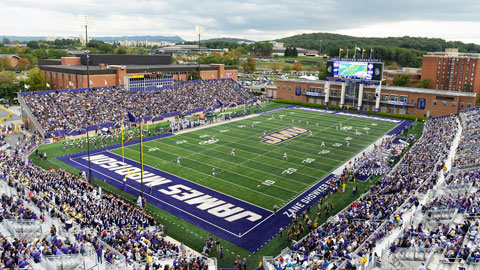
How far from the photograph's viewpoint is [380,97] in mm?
60969

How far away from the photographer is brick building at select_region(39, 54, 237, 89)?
181 feet

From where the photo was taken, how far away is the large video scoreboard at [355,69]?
57938 millimetres

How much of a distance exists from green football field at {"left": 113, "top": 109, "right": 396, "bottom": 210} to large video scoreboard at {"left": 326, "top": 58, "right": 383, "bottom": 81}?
1023cm

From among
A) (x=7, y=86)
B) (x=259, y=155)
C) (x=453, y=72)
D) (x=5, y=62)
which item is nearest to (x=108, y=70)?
(x=7, y=86)

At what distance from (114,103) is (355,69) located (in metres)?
39.1

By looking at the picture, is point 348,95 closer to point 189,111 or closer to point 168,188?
point 189,111

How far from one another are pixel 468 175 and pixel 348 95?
41.5m

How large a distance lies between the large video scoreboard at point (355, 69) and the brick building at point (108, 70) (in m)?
24.9

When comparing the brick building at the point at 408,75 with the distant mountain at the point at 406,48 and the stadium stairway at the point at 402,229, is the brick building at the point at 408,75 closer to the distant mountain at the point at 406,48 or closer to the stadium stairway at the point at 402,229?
the distant mountain at the point at 406,48

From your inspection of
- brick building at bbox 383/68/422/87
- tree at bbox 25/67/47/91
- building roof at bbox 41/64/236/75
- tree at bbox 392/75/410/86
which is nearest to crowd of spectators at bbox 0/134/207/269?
building roof at bbox 41/64/236/75

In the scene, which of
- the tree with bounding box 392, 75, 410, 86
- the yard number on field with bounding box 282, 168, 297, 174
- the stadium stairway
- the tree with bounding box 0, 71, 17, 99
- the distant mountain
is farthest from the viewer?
the distant mountain

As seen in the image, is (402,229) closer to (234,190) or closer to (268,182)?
(268,182)

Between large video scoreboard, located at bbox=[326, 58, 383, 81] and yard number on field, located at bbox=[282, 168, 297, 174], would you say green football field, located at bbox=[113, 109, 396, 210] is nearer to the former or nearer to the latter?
yard number on field, located at bbox=[282, 168, 297, 174]

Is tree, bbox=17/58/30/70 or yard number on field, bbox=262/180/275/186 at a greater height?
tree, bbox=17/58/30/70
